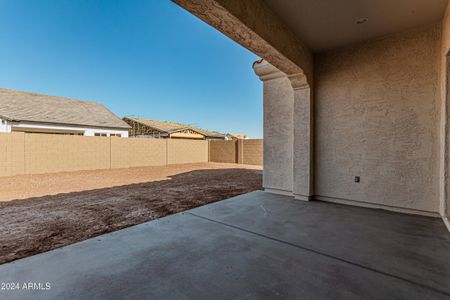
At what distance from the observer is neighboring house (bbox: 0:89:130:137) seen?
1179 centimetres

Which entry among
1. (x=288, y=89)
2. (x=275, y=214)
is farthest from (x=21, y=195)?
(x=288, y=89)

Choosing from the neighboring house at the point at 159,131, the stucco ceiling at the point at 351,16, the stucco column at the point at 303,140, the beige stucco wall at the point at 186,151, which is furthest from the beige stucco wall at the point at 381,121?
the neighboring house at the point at 159,131

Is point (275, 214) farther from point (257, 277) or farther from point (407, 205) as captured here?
point (407, 205)

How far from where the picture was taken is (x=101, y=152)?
1084 cm

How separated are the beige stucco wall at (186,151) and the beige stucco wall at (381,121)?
11207mm

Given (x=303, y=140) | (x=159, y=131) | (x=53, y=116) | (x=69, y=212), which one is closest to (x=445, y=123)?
(x=303, y=140)

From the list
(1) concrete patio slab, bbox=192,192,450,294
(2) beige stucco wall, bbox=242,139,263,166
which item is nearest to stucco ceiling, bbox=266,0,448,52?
(1) concrete patio slab, bbox=192,192,450,294

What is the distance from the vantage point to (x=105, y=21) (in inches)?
406

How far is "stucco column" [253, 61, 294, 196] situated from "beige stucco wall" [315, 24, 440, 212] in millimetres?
590

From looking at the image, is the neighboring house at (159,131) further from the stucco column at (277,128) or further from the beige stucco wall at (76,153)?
the stucco column at (277,128)

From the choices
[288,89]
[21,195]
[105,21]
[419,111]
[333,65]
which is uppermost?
[105,21]

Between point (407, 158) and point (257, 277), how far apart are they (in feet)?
10.8

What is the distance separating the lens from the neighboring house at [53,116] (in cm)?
1179

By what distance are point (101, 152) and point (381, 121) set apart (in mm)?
11870
